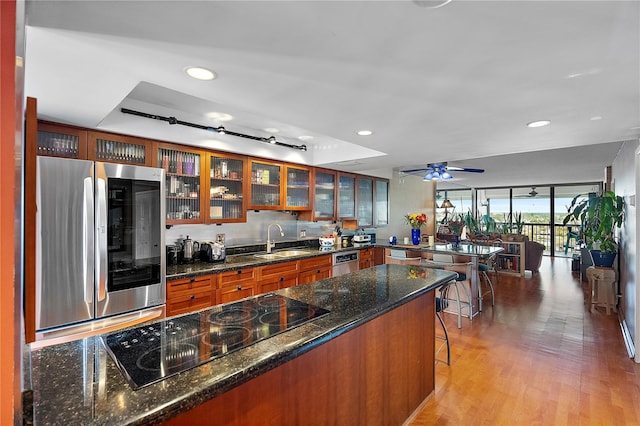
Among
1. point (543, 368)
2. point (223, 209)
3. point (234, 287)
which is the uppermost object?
point (223, 209)

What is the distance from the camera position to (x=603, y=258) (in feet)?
14.9

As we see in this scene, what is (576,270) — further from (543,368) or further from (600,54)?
(600,54)

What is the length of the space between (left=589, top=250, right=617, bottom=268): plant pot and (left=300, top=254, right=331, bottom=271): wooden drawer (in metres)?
3.89

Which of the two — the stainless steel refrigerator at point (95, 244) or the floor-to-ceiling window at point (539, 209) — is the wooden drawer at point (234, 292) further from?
the floor-to-ceiling window at point (539, 209)

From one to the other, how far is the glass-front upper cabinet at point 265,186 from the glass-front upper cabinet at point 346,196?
1.29m

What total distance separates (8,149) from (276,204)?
147 inches

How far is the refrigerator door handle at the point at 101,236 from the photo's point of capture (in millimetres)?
2320

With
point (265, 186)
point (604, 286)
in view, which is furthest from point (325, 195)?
point (604, 286)

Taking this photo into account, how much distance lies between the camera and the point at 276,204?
4.23 m

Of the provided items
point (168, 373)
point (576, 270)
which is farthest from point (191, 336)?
point (576, 270)

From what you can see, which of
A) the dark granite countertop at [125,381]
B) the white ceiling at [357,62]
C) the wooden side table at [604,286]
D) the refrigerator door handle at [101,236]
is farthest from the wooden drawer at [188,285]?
the wooden side table at [604,286]

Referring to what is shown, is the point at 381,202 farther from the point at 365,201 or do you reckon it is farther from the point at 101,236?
the point at 101,236

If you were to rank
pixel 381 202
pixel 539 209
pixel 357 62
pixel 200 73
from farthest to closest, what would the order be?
1. pixel 539 209
2. pixel 381 202
3. pixel 200 73
4. pixel 357 62

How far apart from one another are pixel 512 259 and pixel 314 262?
17.5 feet
